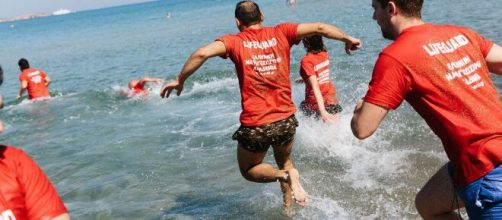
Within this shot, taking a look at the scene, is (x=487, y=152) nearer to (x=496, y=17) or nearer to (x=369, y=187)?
(x=369, y=187)

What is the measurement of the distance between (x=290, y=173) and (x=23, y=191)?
2995mm

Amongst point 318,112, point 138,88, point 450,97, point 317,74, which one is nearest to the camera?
point 450,97

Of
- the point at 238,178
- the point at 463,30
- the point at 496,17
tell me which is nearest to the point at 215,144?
the point at 238,178

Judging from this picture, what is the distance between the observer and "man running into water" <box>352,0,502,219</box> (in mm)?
2572

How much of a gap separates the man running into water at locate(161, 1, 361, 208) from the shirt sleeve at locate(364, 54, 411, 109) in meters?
2.09

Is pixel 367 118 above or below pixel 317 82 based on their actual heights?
above

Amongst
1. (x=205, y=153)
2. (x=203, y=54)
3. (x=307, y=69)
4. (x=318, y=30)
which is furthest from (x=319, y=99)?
(x=205, y=153)

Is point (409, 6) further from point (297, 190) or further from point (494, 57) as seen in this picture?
point (297, 190)

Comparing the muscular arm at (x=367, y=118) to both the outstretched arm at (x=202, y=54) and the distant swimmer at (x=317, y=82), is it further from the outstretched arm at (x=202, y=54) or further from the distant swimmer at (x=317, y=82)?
the distant swimmer at (x=317, y=82)

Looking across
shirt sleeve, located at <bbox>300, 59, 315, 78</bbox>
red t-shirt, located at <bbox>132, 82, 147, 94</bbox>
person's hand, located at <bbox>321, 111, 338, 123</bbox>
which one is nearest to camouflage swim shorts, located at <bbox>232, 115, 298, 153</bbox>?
person's hand, located at <bbox>321, 111, 338, 123</bbox>

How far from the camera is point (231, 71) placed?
16.0 metres

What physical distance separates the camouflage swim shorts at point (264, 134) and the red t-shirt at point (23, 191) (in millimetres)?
2646

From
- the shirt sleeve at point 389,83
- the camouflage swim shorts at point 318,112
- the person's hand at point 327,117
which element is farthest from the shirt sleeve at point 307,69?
the shirt sleeve at point 389,83

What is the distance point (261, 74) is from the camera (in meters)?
4.65
